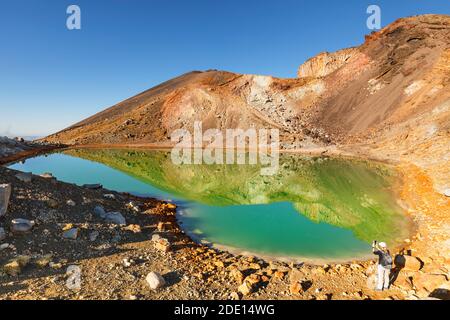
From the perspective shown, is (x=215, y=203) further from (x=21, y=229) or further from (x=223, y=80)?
(x=223, y=80)

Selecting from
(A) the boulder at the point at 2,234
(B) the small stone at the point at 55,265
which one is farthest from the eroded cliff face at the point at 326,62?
(B) the small stone at the point at 55,265

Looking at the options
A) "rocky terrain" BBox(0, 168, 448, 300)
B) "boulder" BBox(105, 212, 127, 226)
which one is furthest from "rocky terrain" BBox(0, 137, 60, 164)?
"rocky terrain" BBox(0, 168, 448, 300)

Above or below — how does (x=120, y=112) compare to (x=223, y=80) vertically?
below

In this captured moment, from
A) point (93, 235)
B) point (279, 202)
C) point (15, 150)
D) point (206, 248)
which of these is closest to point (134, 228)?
point (93, 235)

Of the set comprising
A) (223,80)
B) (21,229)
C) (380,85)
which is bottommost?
(21,229)

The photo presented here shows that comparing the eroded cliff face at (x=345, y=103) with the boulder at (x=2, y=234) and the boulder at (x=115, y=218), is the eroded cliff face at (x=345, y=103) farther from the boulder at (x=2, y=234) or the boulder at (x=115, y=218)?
the boulder at (x=2, y=234)
